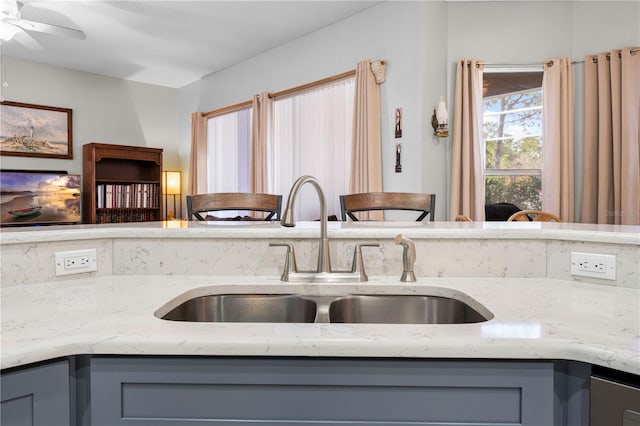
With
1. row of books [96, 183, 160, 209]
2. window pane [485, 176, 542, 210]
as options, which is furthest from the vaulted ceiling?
window pane [485, 176, 542, 210]

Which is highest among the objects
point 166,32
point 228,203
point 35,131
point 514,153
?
point 166,32

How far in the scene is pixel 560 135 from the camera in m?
3.75

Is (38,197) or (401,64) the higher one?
(401,64)

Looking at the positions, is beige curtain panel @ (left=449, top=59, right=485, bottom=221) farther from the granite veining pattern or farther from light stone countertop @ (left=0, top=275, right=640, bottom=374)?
light stone countertop @ (left=0, top=275, right=640, bottom=374)

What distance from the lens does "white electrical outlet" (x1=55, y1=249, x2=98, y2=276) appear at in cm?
115

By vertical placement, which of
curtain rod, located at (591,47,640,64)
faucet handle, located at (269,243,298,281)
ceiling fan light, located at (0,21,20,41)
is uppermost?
curtain rod, located at (591,47,640,64)

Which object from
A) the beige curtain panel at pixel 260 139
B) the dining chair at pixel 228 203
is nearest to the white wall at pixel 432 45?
the beige curtain panel at pixel 260 139

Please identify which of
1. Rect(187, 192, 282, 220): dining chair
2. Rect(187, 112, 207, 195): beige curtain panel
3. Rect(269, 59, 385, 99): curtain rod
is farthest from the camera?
Rect(187, 112, 207, 195): beige curtain panel

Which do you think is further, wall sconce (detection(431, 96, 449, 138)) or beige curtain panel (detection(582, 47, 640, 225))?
wall sconce (detection(431, 96, 449, 138))

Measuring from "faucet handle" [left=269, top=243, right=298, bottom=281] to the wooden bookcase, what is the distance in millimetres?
5061

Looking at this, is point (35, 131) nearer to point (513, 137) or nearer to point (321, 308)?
point (513, 137)

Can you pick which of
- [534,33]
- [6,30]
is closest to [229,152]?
[6,30]

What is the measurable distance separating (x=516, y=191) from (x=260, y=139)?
9.27ft

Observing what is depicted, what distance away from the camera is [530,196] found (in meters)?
3.98
